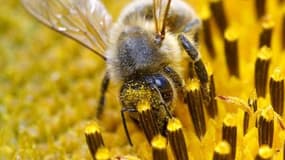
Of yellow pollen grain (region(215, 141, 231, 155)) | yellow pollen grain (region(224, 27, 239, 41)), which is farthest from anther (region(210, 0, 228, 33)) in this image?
yellow pollen grain (region(215, 141, 231, 155))

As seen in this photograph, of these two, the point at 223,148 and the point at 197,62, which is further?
the point at 197,62

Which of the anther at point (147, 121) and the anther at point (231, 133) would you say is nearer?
the anther at point (147, 121)

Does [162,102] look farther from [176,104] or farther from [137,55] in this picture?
[176,104]

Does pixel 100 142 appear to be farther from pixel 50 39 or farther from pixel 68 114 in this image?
pixel 50 39

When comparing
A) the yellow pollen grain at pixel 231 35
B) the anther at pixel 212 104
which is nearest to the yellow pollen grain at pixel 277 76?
the anther at pixel 212 104

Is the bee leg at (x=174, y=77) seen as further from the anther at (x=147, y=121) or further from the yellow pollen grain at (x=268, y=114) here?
the yellow pollen grain at (x=268, y=114)

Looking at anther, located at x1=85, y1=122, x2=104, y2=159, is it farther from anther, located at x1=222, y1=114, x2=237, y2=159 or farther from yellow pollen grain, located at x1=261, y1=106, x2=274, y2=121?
yellow pollen grain, located at x1=261, y1=106, x2=274, y2=121

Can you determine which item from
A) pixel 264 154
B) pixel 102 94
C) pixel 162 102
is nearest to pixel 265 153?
pixel 264 154
